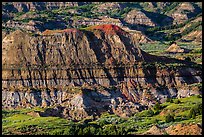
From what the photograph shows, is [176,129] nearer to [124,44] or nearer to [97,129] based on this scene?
[97,129]

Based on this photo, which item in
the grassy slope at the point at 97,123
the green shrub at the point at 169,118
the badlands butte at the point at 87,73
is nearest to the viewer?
the grassy slope at the point at 97,123

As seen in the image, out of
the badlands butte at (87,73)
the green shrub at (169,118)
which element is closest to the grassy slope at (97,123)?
the green shrub at (169,118)

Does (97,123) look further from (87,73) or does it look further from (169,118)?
(87,73)

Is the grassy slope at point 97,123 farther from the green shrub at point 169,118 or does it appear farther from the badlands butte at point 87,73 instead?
the badlands butte at point 87,73

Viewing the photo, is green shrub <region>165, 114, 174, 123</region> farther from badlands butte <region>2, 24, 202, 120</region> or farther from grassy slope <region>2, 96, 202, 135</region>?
badlands butte <region>2, 24, 202, 120</region>

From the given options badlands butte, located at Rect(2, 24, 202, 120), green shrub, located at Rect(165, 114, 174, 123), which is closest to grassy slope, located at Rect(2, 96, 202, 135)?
green shrub, located at Rect(165, 114, 174, 123)

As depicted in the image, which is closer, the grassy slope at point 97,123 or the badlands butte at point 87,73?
the grassy slope at point 97,123

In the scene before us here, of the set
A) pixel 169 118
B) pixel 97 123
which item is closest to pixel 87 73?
pixel 97 123

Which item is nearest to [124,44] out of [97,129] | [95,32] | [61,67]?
[95,32]

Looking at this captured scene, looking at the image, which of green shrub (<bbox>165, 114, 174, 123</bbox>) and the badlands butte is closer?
green shrub (<bbox>165, 114, 174, 123</bbox>)
